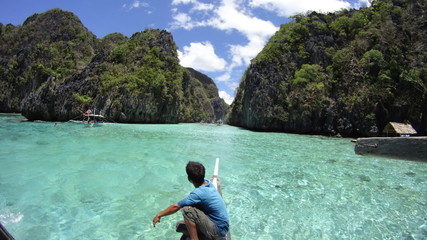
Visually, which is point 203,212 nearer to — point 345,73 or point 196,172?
point 196,172

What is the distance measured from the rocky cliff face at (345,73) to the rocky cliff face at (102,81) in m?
18.5

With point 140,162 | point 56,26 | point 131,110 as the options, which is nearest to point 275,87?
point 131,110

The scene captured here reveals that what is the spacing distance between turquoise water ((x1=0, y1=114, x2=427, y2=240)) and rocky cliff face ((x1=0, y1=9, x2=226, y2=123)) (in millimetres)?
33051

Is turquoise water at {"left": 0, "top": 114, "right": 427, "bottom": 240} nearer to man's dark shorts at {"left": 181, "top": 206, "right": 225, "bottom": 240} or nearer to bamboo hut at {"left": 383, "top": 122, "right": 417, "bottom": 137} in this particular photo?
man's dark shorts at {"left": 181, "top": 206, "right": 225, "bottom": 240}

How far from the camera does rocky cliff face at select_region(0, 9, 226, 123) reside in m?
41.3

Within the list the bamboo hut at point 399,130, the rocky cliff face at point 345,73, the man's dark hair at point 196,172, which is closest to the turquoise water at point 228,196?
the man's dark hair at point 196,172

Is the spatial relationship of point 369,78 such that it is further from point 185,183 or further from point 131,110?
point 131,110

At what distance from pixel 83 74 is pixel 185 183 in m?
46.1

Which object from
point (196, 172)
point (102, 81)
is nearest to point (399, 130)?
point (196, 172)

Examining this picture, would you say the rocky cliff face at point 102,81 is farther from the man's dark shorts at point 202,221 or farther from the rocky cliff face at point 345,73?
the man's dark shorts at point 202,221

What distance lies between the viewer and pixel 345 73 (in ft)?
98.3

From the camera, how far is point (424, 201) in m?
6.43

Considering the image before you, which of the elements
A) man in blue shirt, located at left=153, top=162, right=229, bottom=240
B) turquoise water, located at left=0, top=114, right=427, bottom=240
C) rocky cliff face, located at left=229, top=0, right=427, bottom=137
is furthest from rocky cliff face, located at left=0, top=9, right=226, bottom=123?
man in blue shirt, located at left=153, top=162, right=229, bottom=240

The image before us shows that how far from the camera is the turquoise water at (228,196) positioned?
474 cm
